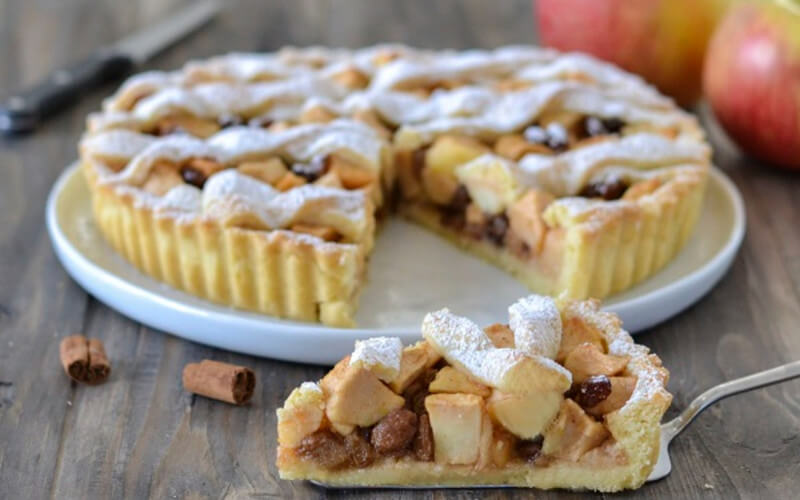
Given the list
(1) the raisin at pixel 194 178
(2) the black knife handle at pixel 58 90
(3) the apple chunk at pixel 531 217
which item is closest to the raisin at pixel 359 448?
(3) the apple chunk at pixel 531 217

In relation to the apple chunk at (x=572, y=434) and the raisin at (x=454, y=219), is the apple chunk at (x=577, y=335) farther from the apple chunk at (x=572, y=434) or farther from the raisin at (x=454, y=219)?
the raisin at (x=454, y=219)

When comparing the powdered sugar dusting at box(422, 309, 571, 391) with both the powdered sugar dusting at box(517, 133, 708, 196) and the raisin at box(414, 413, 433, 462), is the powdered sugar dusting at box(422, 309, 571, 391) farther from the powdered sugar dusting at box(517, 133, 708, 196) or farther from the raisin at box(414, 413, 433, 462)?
the powdered sugar dusting at box(517, 133, 708, 196)

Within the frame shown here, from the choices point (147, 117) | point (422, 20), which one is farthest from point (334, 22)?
point (147, 117)

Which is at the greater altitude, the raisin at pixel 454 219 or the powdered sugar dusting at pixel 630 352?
the powdered sugar dusting at pixel 630 352

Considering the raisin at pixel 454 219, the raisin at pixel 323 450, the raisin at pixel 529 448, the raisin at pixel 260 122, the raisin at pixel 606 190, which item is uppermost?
the raisin at pixel 529 448

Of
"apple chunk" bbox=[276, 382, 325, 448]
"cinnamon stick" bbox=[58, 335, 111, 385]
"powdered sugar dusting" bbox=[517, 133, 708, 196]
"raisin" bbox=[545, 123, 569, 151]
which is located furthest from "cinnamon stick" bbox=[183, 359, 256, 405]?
"raisin" bbox=[545, 123, 569, 151]

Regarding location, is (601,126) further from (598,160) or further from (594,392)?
(594,392)
